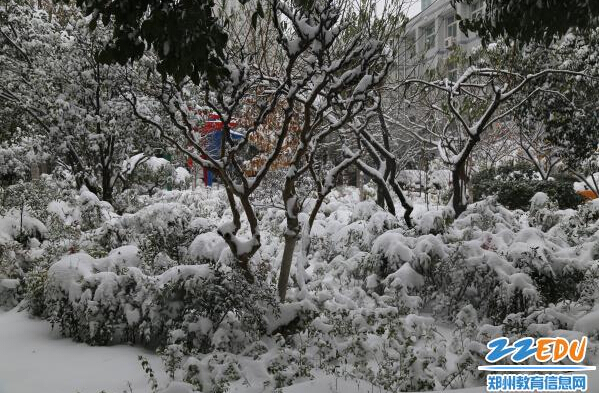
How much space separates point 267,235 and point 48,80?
A: 15.6ft

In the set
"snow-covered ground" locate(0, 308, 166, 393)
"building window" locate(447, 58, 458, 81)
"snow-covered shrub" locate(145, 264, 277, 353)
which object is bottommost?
"snow-covered ground" locate(0, 308, 166, 393)

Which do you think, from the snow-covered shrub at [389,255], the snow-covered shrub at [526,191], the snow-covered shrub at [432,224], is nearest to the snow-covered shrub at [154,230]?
the snow-covered shrub at [389,255]

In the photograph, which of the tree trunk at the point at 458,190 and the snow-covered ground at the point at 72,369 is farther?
the tree trunk at the point at 458,190

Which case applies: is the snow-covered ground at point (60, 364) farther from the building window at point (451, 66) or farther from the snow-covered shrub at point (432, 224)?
the building window at point (451, 66)

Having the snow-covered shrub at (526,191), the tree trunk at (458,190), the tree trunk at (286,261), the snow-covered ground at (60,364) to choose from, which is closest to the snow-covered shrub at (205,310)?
the snow-covered ground at (60,364)

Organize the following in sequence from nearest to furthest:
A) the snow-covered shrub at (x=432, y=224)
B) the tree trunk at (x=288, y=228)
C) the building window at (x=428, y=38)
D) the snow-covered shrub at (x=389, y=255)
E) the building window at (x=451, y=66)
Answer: the tree trunk at (x=288, y=228)
the snow-covered shrub at (x=389, y=255)
the snow-covered shrub at (x=432, y=224)
the building window at (x=428, y=38)
the building window at (x=451, y=66)

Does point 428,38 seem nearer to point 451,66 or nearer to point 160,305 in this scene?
point 451,66

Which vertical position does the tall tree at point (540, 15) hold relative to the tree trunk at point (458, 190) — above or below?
above

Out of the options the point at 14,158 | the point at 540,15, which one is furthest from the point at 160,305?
the point at 14,158

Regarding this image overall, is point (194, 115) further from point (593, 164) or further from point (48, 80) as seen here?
point (593, 164)

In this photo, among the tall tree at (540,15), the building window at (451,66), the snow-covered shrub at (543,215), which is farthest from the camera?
the building window at (451,66)

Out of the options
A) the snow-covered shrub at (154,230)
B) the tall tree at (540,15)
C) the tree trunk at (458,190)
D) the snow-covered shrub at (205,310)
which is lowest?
the snow-covered shrub at (205,310)

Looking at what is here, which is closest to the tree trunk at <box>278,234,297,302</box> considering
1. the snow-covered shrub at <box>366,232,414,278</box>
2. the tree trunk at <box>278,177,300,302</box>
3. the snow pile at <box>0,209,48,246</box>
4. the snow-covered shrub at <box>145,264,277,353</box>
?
the tree trunk at <box>278,177,300,302</box>

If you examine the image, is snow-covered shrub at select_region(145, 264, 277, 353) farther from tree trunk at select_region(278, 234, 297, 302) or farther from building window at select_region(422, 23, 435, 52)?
building window at select_region(422, 23, 435, 52)
